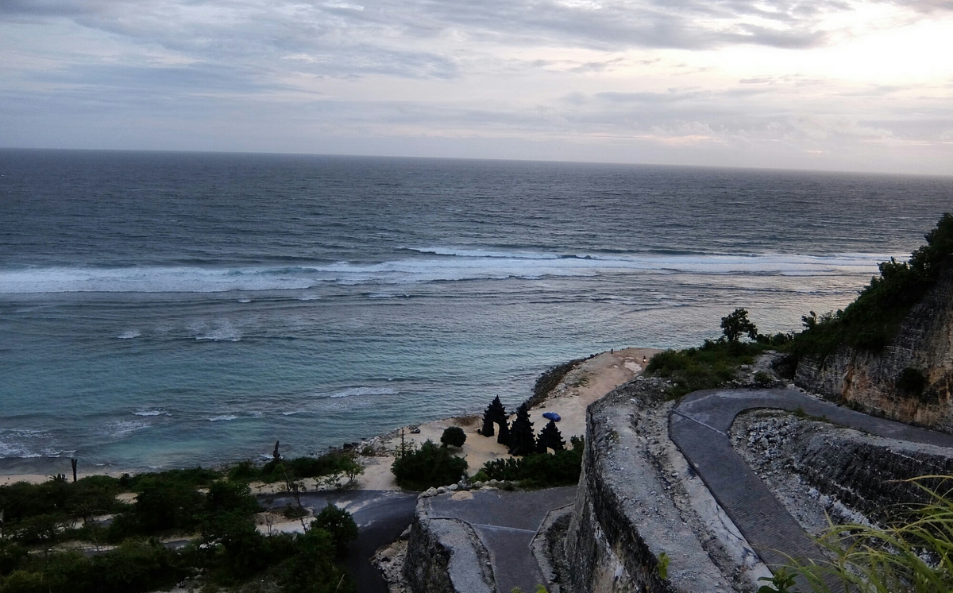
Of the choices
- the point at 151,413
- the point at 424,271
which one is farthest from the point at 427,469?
the point at 424,271

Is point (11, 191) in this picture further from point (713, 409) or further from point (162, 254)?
point (713, 409)

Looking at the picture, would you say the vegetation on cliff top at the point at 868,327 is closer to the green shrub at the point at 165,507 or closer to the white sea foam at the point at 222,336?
the green shrub at the point at 165,507

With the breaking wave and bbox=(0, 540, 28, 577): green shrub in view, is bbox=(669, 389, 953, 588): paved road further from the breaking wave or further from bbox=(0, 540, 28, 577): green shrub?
the breaking wave

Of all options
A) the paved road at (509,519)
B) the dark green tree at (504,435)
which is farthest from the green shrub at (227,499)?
the dark green tree at (504,435)

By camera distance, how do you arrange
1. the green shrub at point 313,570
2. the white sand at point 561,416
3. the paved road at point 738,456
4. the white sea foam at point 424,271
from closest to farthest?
the paved road at point 738,456, the green shrub at point 313,570, the white sand at point 561,416, the white sea foam at point 424,271

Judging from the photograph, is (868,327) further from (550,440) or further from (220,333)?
(220,333)
